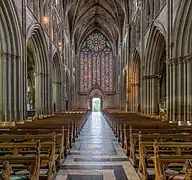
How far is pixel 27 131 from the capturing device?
27.9 feet

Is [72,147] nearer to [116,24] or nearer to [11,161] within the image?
[11,161]

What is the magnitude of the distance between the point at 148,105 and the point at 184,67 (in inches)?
381

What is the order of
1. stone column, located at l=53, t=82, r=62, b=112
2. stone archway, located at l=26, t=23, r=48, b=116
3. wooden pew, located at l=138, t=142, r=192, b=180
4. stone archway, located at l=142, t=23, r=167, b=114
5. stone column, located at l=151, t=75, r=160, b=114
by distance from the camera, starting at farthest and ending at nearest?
1. stone column, located at l=53, t=82, r=62, b=112
2. stone column, located at l=151, t=75, r=160, b=114
3. stone archway, located at l=142, t=23, r=167, b=114
4. stone archway, located at l=26, t=23, r=48, b=116
5. wooden pew, located at l=138, t=142, r=192, b=180

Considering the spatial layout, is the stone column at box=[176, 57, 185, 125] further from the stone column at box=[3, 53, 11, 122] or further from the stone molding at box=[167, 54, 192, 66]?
the stone column at box=[3, 53, 11, 122]

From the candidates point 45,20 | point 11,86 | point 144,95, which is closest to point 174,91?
point 144,95

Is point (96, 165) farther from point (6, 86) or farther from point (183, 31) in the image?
point (183, 31)

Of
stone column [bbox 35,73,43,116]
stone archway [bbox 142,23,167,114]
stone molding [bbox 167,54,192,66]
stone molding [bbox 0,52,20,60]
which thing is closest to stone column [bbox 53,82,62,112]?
stone column [bbox 35,73,43,116]

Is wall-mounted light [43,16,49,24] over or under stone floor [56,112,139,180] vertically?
over

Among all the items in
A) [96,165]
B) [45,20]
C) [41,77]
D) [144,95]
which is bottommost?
[96,165]

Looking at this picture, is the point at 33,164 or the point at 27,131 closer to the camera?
the point at 33,164

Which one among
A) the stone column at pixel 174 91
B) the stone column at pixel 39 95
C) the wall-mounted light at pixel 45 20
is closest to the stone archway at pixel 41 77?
the stone column at pixel 39 95

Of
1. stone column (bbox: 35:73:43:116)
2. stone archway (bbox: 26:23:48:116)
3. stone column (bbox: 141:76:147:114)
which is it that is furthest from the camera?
stone column (bbox: 141:76:147:114)

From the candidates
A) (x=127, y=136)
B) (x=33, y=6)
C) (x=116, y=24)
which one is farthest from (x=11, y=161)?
(x=116, y=24)

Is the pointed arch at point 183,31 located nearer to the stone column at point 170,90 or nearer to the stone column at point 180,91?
the stone column at point 180,91
